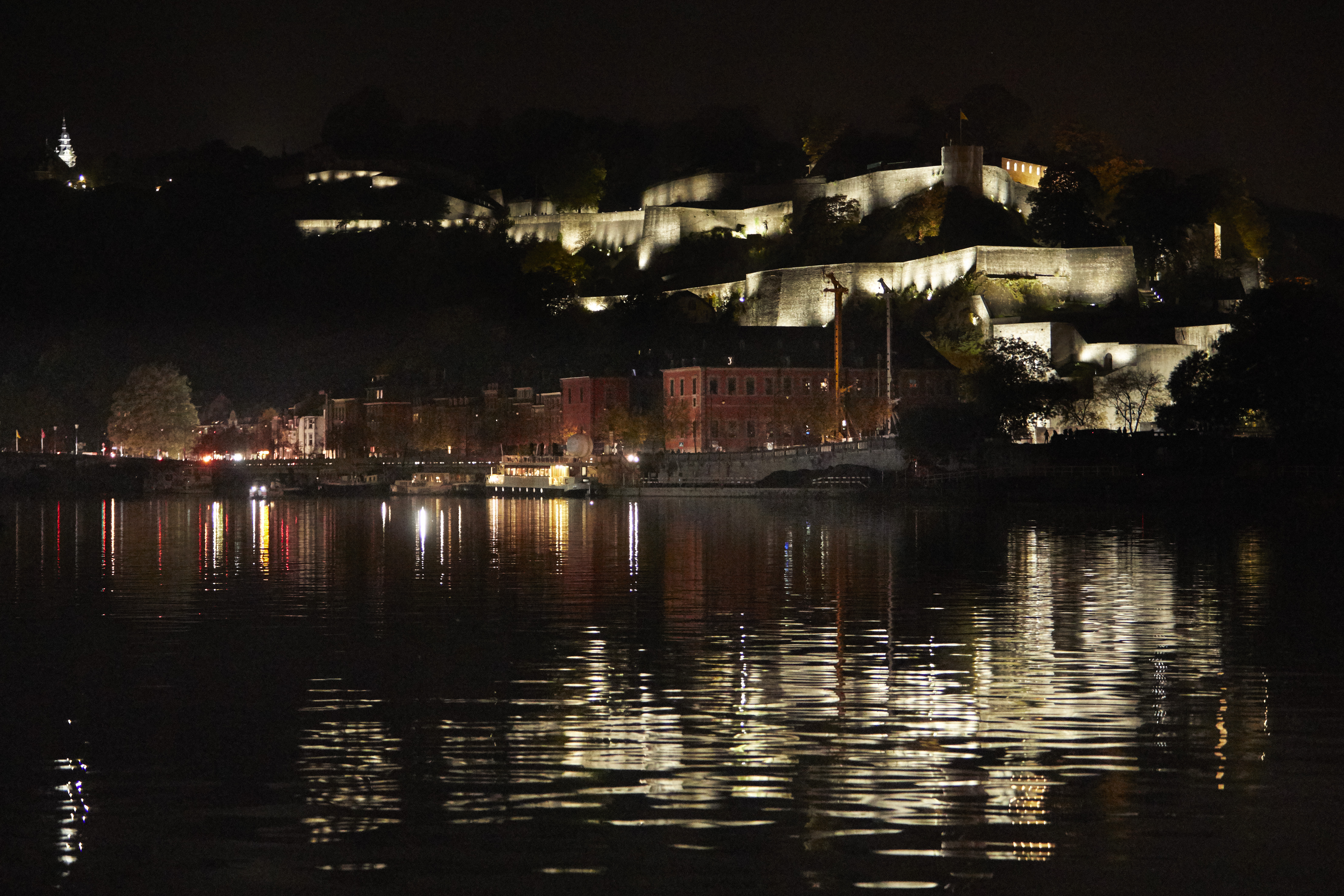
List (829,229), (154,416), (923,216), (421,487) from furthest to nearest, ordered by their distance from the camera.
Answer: (829,229), (923,216), (154,416), (421,487)

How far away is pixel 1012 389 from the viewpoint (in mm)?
67688

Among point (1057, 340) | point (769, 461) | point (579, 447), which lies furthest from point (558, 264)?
point (769, 461)

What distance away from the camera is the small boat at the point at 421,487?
77.8 meters

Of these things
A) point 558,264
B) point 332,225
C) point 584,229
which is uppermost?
point 332,225

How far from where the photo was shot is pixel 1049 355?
8044 centimetres

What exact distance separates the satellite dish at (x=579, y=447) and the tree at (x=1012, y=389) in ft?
64.1

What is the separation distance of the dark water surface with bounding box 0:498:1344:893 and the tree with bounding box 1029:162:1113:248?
75.3 metres

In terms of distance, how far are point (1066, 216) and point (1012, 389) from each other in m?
32.4

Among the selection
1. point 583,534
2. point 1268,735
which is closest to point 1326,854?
point 1268,735

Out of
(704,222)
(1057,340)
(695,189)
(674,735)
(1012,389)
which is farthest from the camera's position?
(695,189)

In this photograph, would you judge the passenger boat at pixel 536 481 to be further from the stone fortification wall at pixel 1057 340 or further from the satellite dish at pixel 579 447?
the stone fortification wall at pixel 1057 340

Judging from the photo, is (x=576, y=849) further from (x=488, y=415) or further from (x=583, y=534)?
(x=488, y=415)

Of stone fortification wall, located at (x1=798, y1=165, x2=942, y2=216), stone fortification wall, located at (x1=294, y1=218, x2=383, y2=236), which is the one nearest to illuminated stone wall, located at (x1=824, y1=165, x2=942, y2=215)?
stone fortification wall, located at (x1=798, y1=165, x2=942, y2=216)

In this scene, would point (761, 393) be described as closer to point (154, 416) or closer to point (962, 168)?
point (962, 168)
